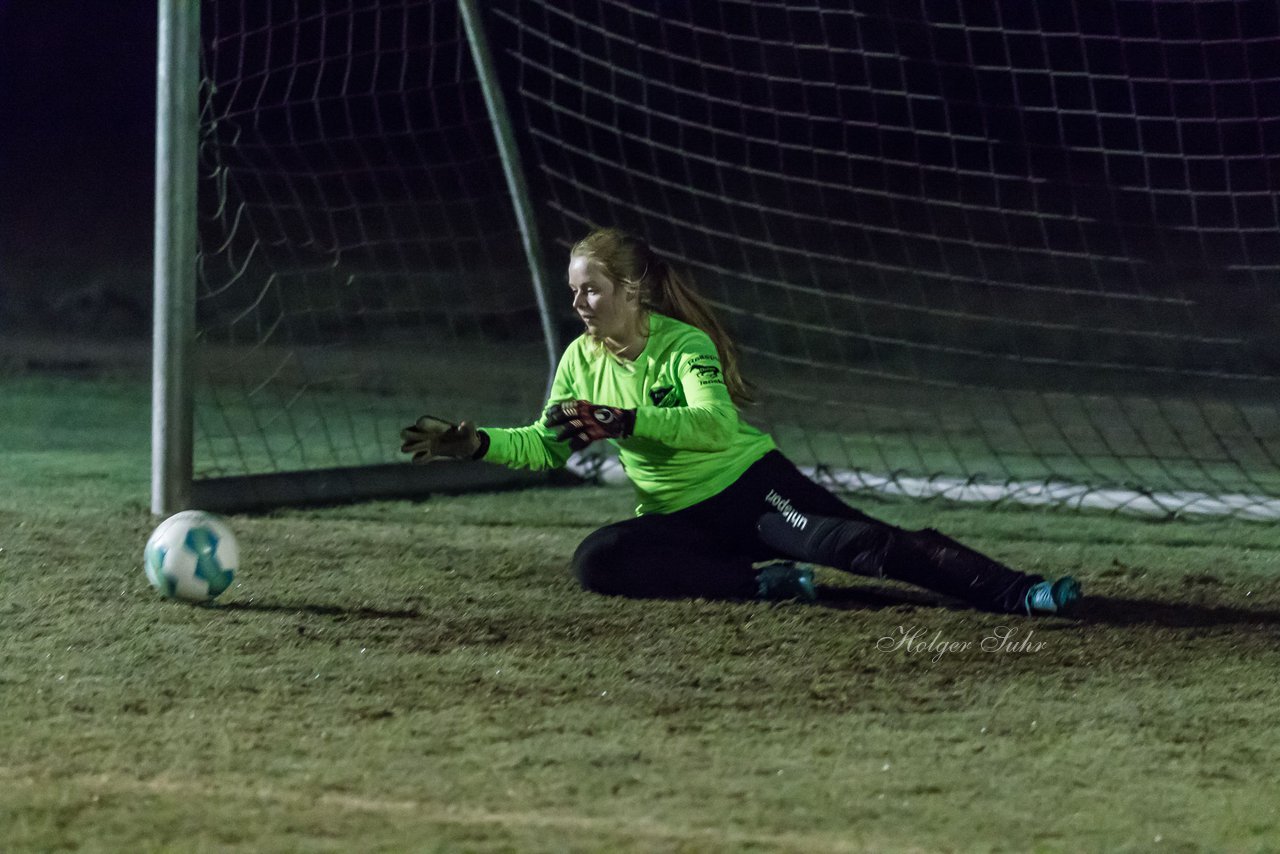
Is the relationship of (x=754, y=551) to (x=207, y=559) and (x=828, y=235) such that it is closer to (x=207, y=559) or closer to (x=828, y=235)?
(x=207, y=559)

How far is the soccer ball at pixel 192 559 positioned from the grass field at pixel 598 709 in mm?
95

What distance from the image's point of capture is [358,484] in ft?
20.9

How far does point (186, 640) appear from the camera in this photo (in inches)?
151

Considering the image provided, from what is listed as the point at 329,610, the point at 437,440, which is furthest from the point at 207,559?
the point at 437,440

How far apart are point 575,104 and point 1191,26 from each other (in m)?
6.37

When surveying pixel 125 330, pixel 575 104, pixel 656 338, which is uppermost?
pixel 575 104

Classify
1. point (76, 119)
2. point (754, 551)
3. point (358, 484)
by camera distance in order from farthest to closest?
1. point (76, 119)
2. point (358, 484)
3. point (754, 551)

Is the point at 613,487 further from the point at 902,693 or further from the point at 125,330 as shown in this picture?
the point at 125,330

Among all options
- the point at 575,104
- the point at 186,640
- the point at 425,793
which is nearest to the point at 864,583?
the point at 186,640

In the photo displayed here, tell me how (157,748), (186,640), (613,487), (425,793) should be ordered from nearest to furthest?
(425,793) → (157,748) → (186,640) → (613,487)

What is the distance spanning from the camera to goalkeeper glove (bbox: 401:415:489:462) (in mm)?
3992

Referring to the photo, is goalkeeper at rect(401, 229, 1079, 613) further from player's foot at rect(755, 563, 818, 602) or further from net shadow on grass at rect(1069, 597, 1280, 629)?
net shadow on grass at rect(1069, 597, 1280, 629)

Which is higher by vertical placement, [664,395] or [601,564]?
[664,395]

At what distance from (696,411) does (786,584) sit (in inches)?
21.9
